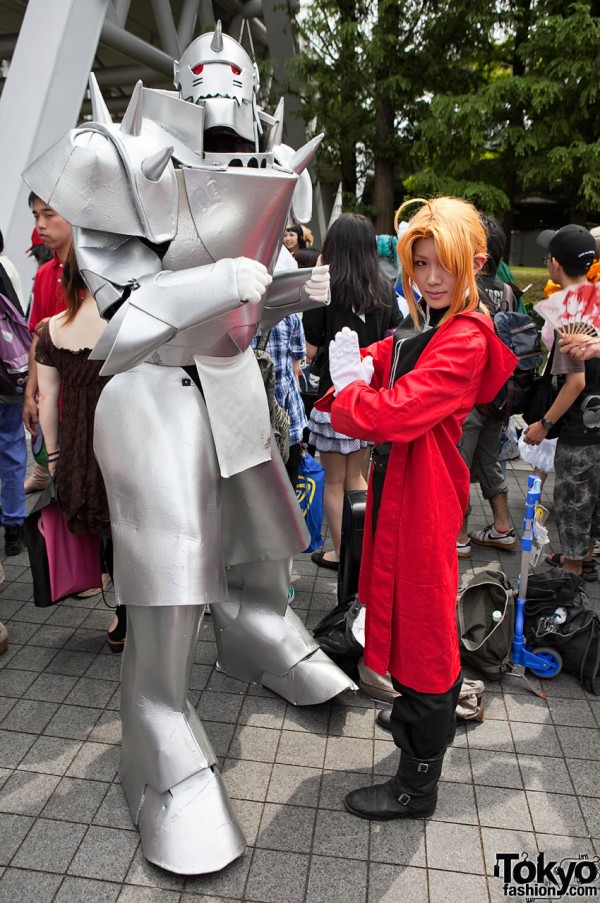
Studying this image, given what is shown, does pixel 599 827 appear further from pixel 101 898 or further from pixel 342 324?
pixel 342 324

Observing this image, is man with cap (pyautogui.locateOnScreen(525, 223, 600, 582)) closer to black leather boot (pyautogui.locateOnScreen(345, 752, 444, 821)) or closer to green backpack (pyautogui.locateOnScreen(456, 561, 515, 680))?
green backpack (pyautogui.locateOnScreen(456, 561, 515, 680))

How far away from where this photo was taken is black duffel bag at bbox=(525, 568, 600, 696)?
10.0ft

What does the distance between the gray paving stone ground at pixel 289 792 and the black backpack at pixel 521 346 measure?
4.92 ft

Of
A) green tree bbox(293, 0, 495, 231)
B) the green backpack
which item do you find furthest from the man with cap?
green tree bbox(293, 0, 495, 231)

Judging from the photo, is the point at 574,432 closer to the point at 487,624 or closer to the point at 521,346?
the point at 521,346

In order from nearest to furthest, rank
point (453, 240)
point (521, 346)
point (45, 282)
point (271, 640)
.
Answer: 1. point (453, 240)
2. point (271, 640)
3. point (521, 346)
4. point (45, 282)

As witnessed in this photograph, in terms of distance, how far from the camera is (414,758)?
2.25 metres

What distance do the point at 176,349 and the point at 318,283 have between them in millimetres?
557

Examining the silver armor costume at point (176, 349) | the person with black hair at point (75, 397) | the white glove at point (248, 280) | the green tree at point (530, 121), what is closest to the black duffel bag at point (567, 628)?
the silver armor costume at point (176, 349)

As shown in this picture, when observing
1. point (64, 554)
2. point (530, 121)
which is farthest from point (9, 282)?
point (530, 121)

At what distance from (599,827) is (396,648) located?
92cm

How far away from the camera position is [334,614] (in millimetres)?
3266

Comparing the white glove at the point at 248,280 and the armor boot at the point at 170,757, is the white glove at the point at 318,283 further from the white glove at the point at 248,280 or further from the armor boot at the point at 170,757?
the armor boot at the point at 170,757

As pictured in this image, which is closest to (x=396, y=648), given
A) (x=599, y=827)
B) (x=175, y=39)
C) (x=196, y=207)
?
(x=599, y=827)
